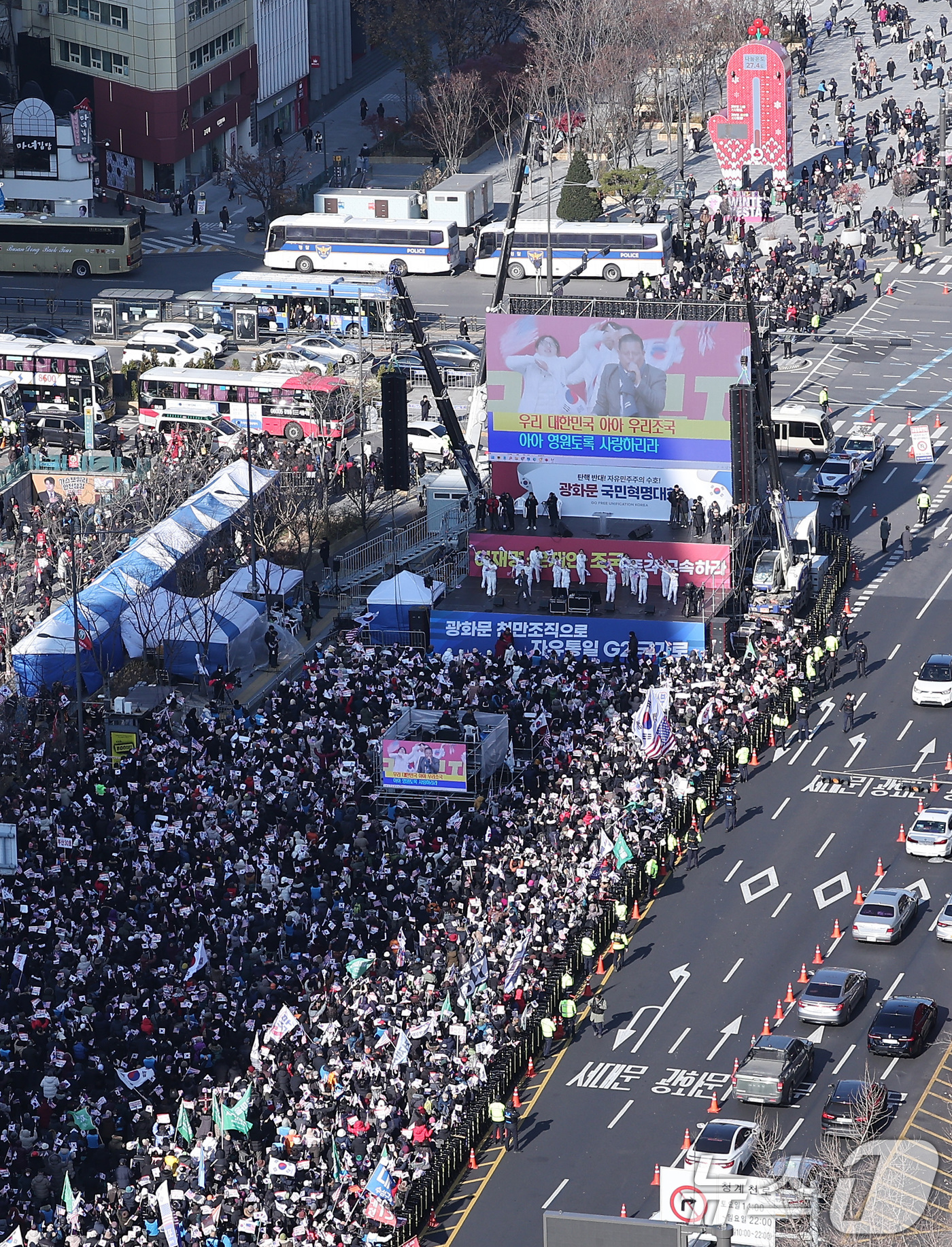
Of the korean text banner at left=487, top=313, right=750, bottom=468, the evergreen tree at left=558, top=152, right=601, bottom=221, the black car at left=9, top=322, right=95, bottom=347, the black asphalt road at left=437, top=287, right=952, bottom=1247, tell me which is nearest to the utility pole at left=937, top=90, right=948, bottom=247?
the evergreen tree at left=558, top=152, right=601, bottom=221

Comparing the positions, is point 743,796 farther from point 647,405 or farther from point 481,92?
point 481,92

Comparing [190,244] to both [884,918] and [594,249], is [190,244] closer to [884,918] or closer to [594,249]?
[594,249]

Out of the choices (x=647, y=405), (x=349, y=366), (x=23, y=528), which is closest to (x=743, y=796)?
(x=647, y=405)

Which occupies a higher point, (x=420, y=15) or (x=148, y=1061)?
(x=420, y=15)

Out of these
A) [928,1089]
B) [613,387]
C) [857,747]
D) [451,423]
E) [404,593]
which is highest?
[613,387]

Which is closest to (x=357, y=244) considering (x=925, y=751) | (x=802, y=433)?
(x=802, y=433)

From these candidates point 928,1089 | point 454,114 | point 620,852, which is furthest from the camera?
point 454,114
